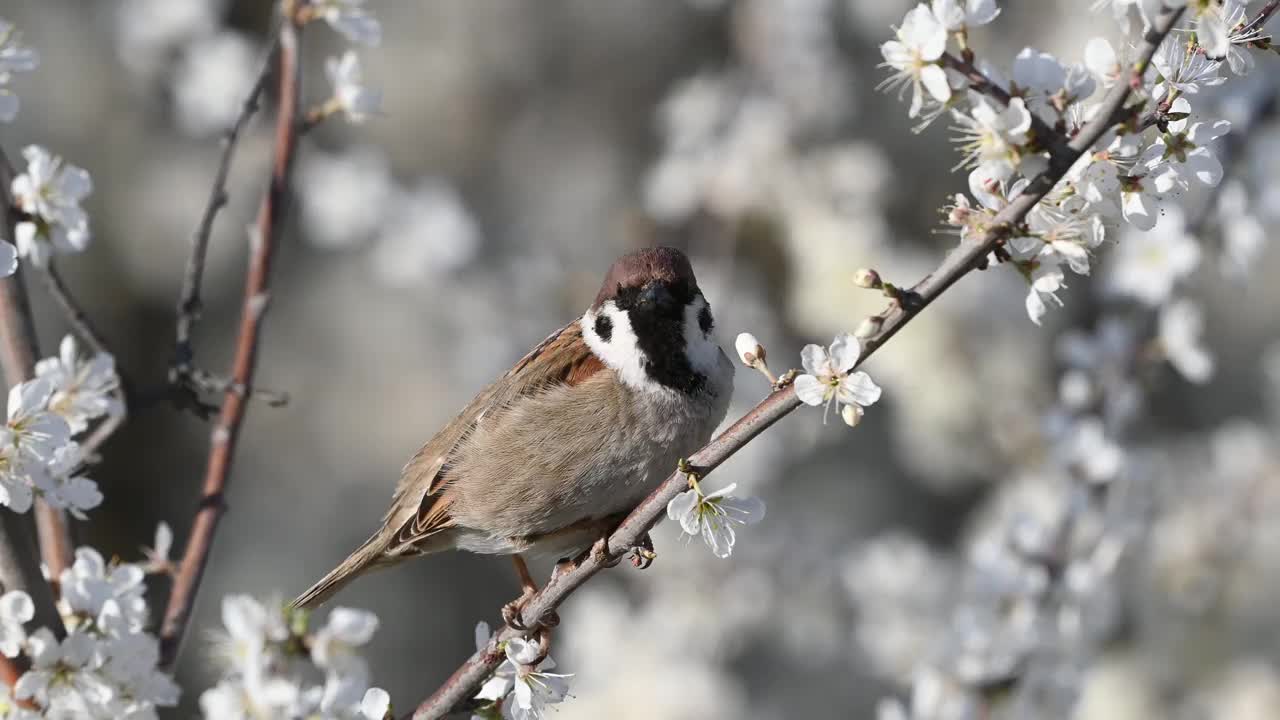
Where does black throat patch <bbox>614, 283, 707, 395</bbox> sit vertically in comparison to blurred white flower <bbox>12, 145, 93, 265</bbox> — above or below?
below

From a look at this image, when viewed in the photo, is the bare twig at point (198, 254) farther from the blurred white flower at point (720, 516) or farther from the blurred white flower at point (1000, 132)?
the blurred white flower at point (1000, 132)

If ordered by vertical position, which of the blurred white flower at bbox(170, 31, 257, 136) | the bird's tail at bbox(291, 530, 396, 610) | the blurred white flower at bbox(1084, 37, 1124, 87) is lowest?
the blurred white flower at bbox(1084, 37, 1124, 87)

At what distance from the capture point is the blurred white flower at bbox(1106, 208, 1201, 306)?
280 cm

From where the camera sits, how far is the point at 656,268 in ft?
7.61

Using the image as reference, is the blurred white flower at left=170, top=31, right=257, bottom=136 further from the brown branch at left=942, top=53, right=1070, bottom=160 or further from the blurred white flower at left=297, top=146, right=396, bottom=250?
the brown branch at left=942, top=53, right=1070, bottom=160

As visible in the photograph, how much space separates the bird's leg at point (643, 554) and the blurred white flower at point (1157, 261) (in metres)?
1.40

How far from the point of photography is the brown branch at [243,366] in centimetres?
200

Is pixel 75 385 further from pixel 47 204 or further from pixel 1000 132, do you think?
pixel 1000 132

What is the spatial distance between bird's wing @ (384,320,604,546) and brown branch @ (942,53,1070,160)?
3.62 ft

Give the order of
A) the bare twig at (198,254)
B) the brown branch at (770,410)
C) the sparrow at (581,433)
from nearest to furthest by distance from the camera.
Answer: the brown branch at (770,410), the bare twig at (198,254), the sparrow at (581,433)

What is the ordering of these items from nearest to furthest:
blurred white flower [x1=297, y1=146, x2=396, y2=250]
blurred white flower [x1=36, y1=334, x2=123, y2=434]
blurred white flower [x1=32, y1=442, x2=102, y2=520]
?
1. blurred white flower [x1=32, y1=442, x2=102, y2=520]
2. blurred white flower [x1=36, y1=334, x2=123, y2=434]
3. blurred white flower [x1=297, y1=146, x2=396, y2=250]

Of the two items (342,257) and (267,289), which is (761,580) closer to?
(267,289)

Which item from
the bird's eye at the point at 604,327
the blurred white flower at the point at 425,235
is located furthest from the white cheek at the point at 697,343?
the blurred white flower at the point at 425,235

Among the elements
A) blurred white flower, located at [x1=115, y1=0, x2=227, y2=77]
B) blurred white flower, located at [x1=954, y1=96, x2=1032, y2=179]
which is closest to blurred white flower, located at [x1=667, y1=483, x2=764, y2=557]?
blurred white flower, located at [x1=954, y1=96, x2=1032, y2=179]
